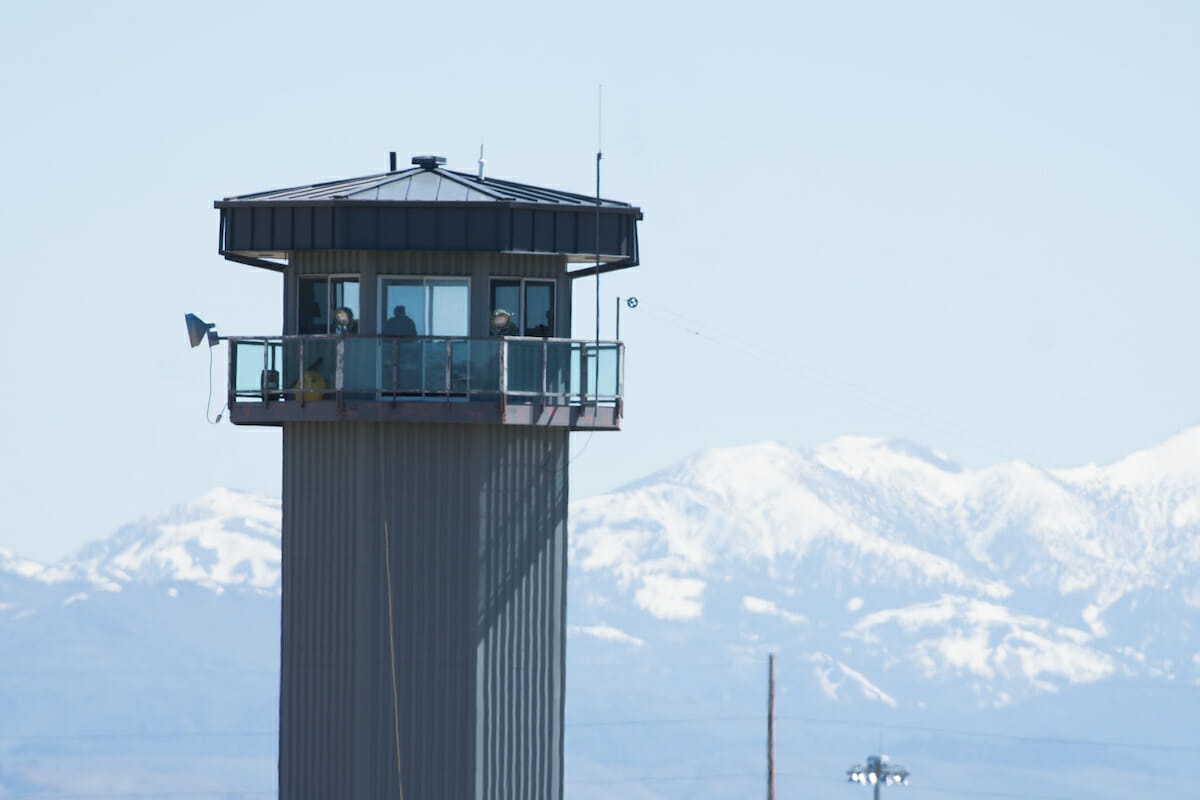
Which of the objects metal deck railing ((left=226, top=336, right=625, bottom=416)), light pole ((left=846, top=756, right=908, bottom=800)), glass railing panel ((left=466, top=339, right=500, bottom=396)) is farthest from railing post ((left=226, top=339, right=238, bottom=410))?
light pole ((left=846, top=756, right=908, bottom=800))

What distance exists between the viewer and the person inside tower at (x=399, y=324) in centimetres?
3825

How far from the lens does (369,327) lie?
38.3 m

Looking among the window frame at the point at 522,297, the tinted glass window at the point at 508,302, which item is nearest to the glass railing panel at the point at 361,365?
the window frame at the point at 522,297

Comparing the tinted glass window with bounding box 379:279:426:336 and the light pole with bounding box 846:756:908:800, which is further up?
the tinted glass window with bounding box 379:279:426:336

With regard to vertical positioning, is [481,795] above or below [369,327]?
below

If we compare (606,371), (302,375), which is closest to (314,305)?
(302,375)

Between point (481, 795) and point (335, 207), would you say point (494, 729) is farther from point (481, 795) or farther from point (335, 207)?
point (335, 207)

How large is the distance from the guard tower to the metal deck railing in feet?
0.13

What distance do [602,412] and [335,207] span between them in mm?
5950

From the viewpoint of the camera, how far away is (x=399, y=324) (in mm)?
38250

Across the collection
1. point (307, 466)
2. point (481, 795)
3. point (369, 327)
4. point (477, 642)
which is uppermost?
point (369, 327)

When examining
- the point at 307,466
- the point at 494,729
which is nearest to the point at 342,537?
the point at 307,466

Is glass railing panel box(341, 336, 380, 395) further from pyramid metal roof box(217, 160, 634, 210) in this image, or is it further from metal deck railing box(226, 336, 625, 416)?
pyramid metal roof box(217, 160, 634, 210)

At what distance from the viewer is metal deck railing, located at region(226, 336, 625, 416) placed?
37.8 metres
